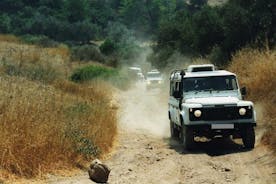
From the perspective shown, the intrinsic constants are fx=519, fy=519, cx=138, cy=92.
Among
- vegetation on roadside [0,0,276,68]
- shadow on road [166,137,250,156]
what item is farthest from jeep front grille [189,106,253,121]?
vegetation on roadside [0,0,276,68]

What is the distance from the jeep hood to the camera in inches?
500

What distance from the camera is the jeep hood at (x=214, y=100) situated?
12.7m

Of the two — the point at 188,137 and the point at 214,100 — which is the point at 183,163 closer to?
the point at 188,137

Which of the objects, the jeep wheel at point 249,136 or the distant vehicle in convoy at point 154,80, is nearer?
the jeep wheel at point 249,136

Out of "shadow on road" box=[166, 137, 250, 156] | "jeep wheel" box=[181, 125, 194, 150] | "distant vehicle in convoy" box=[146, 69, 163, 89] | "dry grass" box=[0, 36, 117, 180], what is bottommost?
"distant vehicle in convoy" box=[146, 69, 163, 89]

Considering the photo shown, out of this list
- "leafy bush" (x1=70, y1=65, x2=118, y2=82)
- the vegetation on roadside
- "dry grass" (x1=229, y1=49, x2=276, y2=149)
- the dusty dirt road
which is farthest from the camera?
"leafy bush" (x1=70, y1=65, x2=118, y2=82)

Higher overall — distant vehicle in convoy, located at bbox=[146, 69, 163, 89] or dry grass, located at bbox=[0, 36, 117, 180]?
dry grass, located at bbox=[0, 36, 117, 180]

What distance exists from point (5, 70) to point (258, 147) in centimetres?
1112

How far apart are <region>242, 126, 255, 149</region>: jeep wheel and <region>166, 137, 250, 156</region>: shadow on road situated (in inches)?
7.0

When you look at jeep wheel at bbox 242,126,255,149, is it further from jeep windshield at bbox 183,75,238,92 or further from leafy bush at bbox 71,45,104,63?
leafy bush at bbox 71,45,104,63

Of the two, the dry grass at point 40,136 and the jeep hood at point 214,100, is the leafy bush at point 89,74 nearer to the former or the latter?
the jeep hood at point 214,100

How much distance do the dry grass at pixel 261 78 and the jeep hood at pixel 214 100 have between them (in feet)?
6.29

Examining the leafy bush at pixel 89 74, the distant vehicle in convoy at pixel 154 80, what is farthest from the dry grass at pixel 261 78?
the distant vehicle in convoy at pixel 154 80

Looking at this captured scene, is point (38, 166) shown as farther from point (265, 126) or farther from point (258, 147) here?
point (265, 126)
